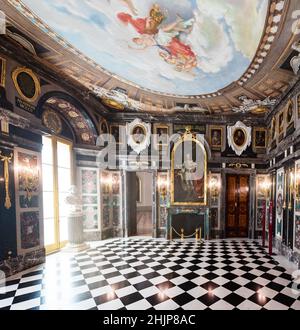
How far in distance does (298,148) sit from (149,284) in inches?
220

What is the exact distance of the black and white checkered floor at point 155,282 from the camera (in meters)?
3.39

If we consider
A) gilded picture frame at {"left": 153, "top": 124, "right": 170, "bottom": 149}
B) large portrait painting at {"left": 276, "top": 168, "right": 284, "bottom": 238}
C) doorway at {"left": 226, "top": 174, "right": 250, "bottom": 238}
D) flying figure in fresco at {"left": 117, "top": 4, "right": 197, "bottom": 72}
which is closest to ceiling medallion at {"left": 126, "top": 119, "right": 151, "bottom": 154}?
gilded picture frame at {"left": 153, "top": 124, "right": 170, "bottom": 149}

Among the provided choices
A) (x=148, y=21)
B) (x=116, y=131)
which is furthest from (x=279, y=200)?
(x=116, y=131)

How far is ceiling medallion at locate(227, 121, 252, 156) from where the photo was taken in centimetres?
817

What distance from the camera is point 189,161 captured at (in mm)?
8086

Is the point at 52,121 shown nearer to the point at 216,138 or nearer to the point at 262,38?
the point at 262,38

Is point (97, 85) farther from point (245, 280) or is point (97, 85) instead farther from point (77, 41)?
point (245, 280)

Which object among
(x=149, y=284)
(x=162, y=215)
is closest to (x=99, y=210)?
(x=162, y=215)

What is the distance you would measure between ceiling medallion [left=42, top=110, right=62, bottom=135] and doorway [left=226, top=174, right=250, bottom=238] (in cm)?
762

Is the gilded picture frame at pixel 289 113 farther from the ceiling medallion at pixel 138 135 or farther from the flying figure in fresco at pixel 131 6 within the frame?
the flying figure in fresco at pixel 131 6

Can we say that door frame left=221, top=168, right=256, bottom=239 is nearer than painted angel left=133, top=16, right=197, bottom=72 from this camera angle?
No

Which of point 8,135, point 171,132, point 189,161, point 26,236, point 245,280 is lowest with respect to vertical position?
point 245,280

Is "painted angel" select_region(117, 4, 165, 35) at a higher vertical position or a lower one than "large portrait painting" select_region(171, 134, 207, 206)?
higher

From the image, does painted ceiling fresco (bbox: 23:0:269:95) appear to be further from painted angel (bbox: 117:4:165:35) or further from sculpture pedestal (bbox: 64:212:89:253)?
→ sculpture pedestal (bbox: 64:212:89:253)
